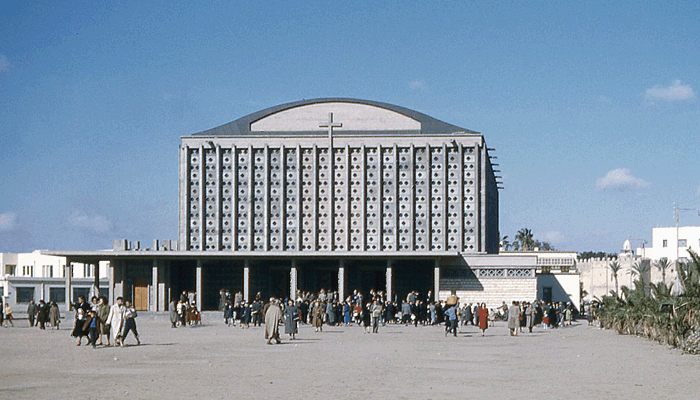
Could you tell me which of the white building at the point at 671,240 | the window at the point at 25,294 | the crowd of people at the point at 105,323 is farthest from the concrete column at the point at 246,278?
the white building at the point at 671,240

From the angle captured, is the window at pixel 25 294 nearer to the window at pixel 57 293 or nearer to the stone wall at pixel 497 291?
the window at pixel 57 293

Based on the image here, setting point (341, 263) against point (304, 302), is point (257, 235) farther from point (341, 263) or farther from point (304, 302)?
point (304, 302)

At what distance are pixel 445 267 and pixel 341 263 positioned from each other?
641cm

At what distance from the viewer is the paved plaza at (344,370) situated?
14.1 m

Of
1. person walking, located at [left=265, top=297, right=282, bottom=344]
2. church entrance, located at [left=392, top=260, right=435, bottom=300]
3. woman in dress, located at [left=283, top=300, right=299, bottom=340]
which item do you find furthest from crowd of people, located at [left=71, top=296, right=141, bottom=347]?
church entrance, located at [left=392, top=260, right=435, bottom=300]

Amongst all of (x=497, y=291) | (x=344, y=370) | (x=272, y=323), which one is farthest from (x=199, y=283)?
(x=344, y=370)

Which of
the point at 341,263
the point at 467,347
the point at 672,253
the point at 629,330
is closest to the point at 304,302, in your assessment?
the point at 341,263

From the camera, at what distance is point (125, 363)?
19328 millimetres

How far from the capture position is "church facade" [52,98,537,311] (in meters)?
60.4

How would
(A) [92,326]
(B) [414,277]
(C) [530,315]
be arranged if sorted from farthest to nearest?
(B) [414,277], (C) [530,315], (A) [92,326]

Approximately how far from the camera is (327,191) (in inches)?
2509

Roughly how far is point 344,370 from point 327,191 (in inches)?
1816

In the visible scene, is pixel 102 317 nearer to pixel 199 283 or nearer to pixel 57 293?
pixel 199 283

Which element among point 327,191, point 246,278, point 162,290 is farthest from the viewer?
point 327,191
